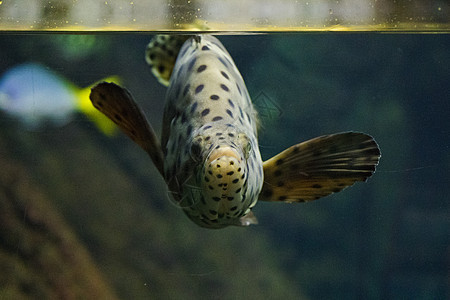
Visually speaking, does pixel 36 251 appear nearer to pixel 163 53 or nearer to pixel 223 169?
pixel 163 53

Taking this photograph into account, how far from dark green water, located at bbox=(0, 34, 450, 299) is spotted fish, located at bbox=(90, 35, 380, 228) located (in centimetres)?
169

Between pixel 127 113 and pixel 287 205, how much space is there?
3641mm

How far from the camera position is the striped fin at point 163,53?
4.17 meters

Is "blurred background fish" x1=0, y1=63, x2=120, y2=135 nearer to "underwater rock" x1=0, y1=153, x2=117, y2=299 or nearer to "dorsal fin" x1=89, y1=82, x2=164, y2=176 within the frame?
"underwater rock" x1=0, y1=153, x2=117, y2=299

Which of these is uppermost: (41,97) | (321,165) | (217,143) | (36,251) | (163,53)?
(163,53)

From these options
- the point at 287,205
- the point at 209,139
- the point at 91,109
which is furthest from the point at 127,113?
the point at 287,205

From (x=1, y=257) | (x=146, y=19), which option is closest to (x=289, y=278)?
(x=1, y=257)

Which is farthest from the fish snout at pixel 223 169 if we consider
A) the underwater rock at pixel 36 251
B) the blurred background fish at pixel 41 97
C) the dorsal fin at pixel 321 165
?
the underwater rock at pixel 36 251

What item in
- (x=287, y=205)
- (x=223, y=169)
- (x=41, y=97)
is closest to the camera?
(x=223, y=169)

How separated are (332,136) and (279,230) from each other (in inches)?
140

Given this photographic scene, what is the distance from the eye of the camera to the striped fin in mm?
4168

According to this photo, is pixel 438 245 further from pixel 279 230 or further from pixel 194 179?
pixel 194 179

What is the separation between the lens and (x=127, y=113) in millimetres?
3357

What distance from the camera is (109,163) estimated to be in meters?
6.46
